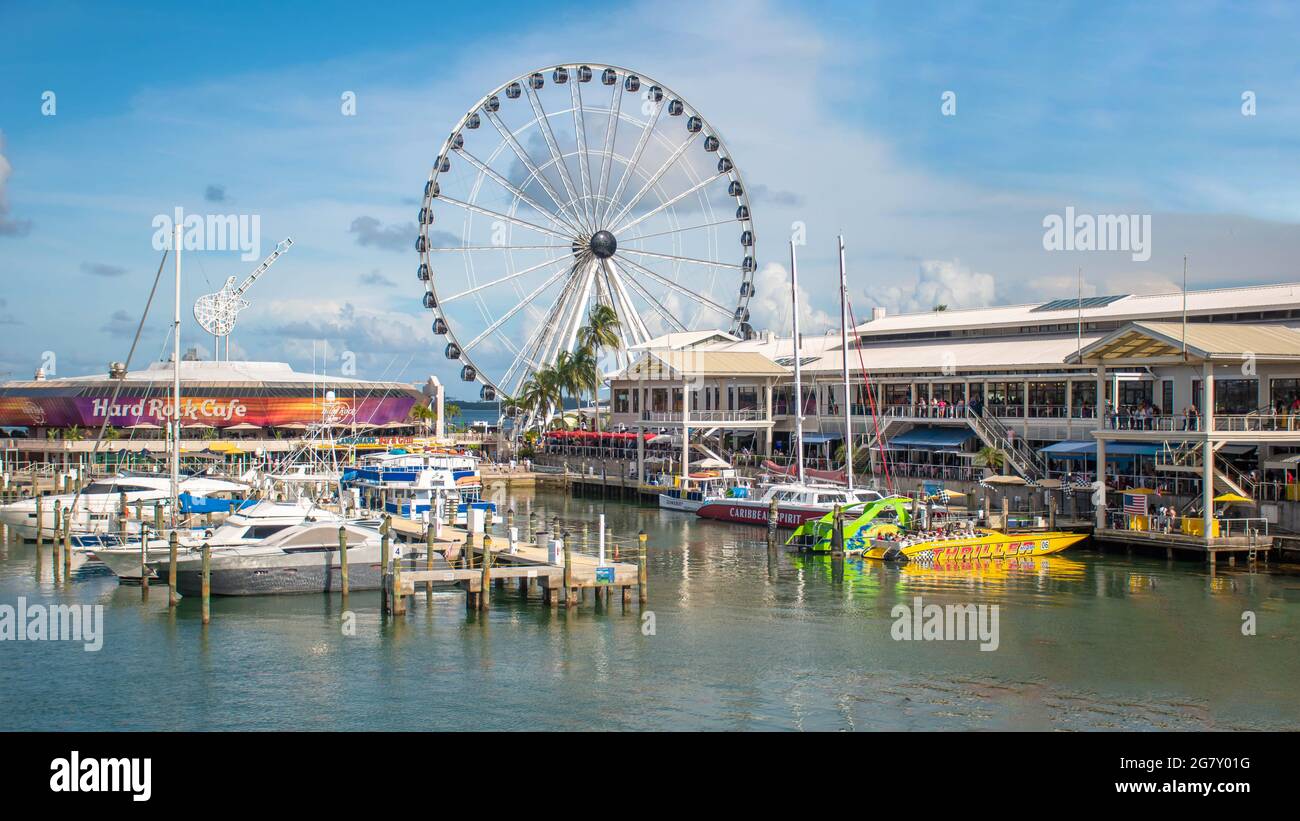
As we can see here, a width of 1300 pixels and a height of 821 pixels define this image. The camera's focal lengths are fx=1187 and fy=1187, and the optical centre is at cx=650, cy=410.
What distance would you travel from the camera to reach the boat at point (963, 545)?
146 feet

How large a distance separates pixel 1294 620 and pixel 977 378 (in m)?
29.4

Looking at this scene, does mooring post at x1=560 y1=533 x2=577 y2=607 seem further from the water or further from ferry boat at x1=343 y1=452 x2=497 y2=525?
ferry boat at x1=343 y1=452 x2=497 y2=525

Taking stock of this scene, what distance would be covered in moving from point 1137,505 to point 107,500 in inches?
1759

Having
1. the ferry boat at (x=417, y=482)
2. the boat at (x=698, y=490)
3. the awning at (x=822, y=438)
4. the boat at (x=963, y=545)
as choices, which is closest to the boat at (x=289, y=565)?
the ferry boat at (x=417, y=482)

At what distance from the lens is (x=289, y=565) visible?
37.5 m

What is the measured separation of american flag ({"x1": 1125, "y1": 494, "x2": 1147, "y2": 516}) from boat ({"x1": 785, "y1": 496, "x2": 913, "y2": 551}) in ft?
28.2

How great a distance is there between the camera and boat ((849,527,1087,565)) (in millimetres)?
44500

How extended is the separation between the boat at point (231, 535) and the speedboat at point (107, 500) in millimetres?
10273

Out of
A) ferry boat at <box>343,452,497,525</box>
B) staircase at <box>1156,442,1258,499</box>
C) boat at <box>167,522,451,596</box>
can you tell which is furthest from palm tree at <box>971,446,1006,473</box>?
boat at <box>167,522,451,596</box>

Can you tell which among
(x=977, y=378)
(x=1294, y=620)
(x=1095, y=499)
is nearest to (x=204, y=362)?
(x=977, y=378)

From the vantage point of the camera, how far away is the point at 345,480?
63.2 metres

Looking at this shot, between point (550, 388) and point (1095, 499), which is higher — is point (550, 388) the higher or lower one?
the higher one
